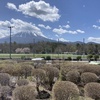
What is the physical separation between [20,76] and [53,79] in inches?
111

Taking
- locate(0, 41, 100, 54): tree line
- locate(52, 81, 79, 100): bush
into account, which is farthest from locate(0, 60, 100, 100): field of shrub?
locate(0, 41, 100, 54): tree line

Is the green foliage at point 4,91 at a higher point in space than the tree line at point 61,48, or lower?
lower

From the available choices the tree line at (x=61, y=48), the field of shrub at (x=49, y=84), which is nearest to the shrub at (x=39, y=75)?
the field of shrub at (x=49, y=84)

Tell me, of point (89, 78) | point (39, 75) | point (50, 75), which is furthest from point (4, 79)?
point (89, 78)

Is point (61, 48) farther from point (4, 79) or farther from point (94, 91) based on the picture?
point (94, 91)

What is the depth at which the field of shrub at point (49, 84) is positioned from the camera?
33.7ft

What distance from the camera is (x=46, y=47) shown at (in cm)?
12769

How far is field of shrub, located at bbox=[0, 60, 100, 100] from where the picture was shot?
33.7 feet

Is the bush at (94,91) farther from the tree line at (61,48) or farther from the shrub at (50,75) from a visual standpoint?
the tree line at (61,48)

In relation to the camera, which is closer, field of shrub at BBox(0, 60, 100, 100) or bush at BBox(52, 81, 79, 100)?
bush at BBox(52, 81, 79, 100)

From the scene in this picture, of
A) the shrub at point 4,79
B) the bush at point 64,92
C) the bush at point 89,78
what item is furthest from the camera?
the bush at point 89,78

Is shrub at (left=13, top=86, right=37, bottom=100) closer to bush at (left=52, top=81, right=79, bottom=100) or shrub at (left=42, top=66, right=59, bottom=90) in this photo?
bush at (left=52, top=81, right=79, bottom=100)

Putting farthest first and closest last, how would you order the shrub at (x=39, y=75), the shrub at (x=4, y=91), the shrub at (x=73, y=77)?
the shrub at (x=73, y=77)
the shrub at (x=39, y=75)
the shrub at (x=4, y=91)

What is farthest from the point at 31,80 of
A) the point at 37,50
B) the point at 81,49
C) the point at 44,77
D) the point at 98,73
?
the point at 37,50
